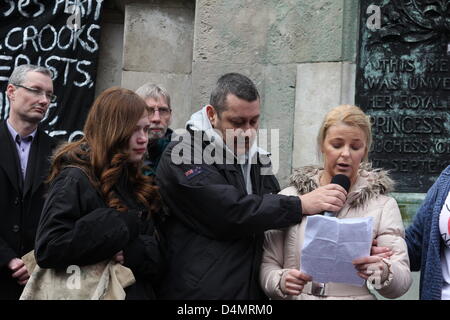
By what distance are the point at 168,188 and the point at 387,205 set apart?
0.97 meters

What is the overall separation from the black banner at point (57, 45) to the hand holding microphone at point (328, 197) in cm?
369

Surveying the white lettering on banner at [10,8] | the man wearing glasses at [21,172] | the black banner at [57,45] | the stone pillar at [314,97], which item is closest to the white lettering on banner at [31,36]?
the black banner at [57,45]

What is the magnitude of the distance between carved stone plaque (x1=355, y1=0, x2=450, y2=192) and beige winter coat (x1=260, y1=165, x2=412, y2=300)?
8.61 ft

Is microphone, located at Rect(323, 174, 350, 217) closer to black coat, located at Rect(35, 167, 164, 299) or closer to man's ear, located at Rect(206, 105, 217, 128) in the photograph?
man's ear, located at Rect(206, 105, 217, 128)

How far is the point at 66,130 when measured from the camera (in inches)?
242

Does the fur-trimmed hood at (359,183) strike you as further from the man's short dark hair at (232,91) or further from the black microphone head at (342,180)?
the man's short dark hair at (232,91)

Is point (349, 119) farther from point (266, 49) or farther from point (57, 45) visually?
point (57, 45)

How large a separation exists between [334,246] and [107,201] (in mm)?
965

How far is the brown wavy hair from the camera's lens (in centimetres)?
287

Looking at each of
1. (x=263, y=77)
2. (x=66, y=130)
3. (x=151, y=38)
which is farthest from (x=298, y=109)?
(x=66, y=130)

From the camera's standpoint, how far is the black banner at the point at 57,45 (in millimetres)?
6168

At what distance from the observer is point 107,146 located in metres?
2.90


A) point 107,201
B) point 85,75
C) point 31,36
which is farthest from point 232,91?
point 31,36

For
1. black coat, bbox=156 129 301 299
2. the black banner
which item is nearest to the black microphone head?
black coat, bbox=156 129 301 299
